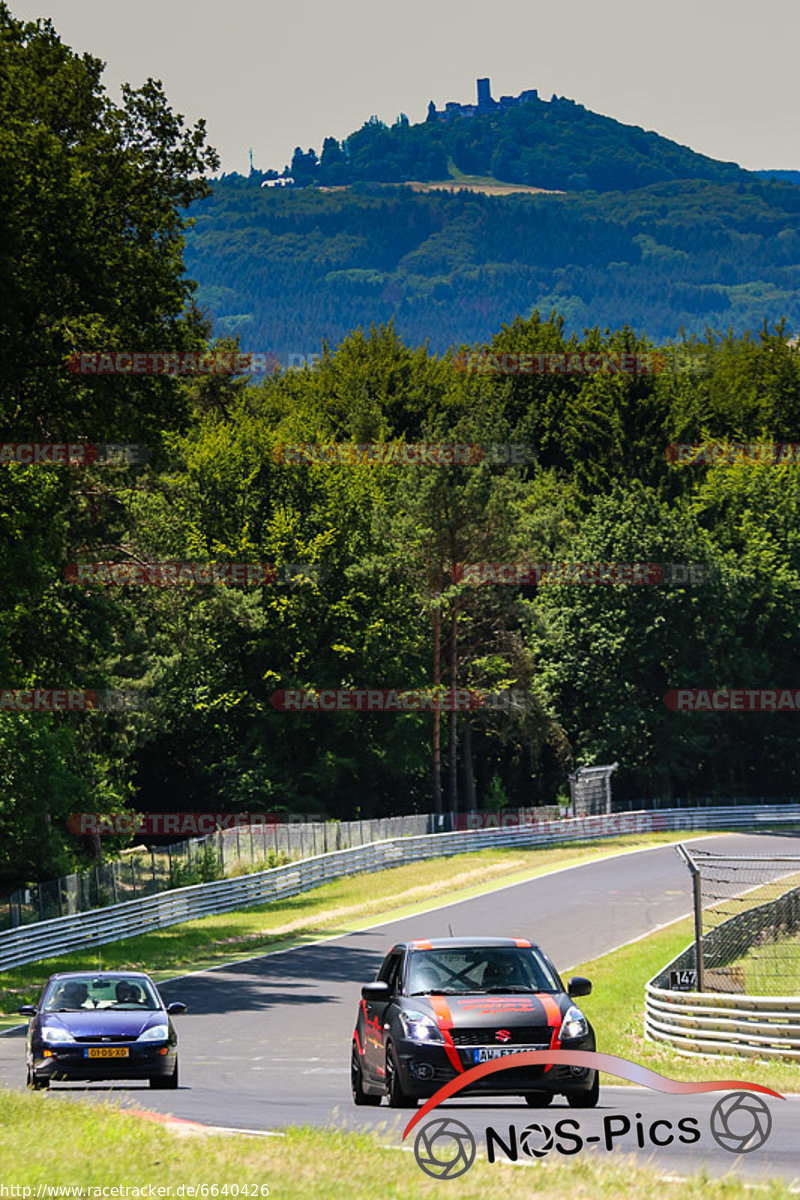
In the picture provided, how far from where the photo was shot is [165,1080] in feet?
56.3

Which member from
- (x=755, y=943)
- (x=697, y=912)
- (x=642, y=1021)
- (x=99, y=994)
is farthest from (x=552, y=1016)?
(x=755, y=943)

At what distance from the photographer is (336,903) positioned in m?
49.6

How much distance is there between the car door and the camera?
46.3 ft

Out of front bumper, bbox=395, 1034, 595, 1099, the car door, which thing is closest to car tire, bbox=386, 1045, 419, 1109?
front bumper, bbox=395, 1034, 595, 1099

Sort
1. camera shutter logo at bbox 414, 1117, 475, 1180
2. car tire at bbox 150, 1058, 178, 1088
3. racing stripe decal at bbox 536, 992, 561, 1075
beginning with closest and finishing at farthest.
Result: camera shutter logo at bbox 414, 1117, 475, 1180
racing stripe decal at bbox 536, 992, 561, 1075
car tire at bbox 150, 1058, 178, 1088

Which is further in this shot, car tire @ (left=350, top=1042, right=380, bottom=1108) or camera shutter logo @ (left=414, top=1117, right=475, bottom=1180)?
car tire @ (left=350, top=1042, right=380, bottom=1108)

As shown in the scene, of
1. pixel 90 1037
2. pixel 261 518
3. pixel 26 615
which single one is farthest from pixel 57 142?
pixel 261 518

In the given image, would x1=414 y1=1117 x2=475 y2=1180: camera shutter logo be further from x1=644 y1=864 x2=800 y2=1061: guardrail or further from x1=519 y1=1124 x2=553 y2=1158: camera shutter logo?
x1=644 y1=864 x2=800 y2=1061: guardrail

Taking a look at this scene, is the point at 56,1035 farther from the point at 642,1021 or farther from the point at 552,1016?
the point at 642,1021

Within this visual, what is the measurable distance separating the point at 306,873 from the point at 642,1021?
27545 millimetres

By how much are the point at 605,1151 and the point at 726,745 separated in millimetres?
76755

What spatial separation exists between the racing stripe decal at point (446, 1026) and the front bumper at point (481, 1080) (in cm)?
3

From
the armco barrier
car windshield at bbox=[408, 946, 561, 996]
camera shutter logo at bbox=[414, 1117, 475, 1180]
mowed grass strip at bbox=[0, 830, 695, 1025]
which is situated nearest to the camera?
camera shutter logo at bbox=[414, 1117, 475, 1180]

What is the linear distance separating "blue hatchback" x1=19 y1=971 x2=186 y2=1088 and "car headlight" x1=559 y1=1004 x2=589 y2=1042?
16.6ft
